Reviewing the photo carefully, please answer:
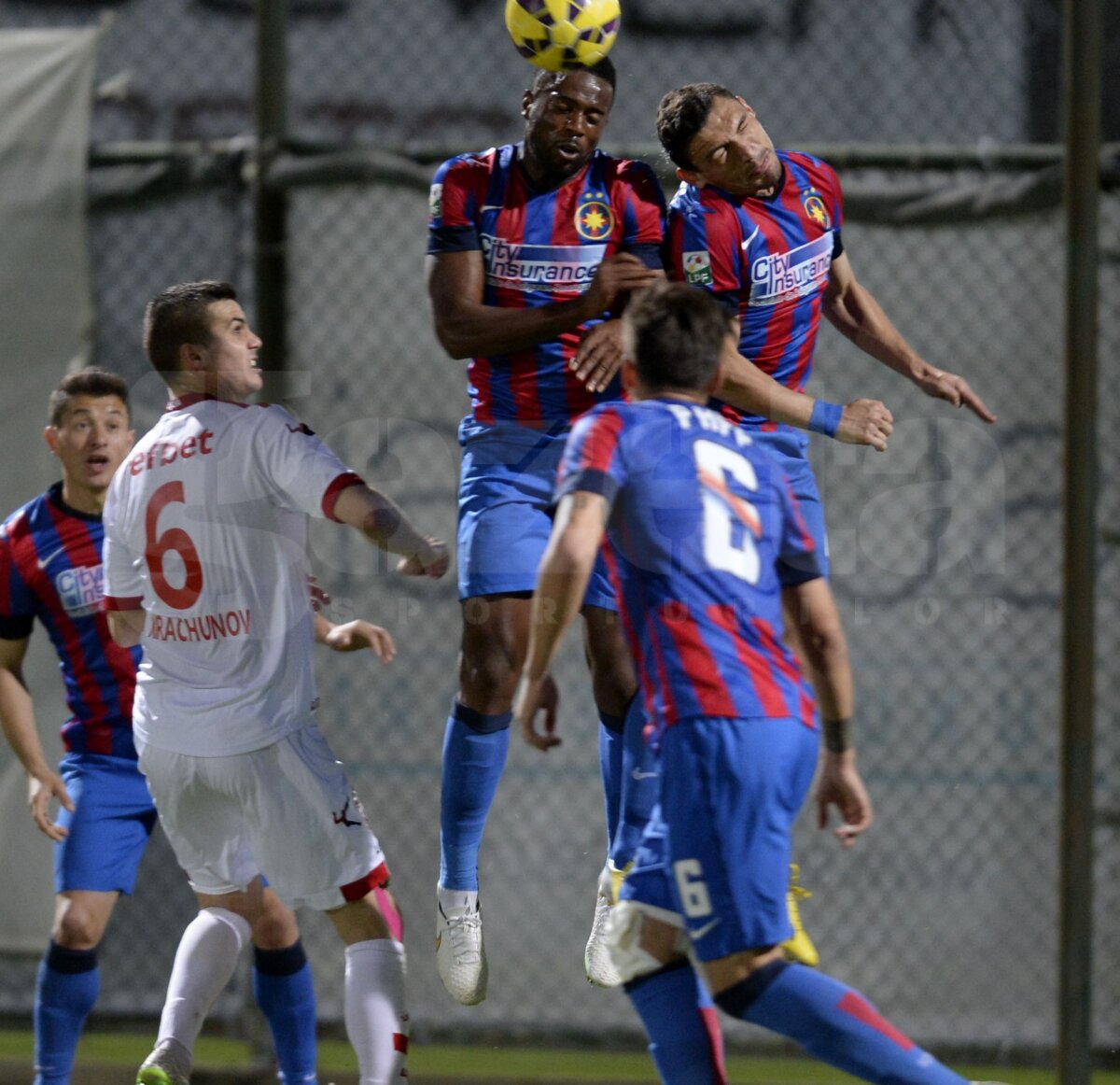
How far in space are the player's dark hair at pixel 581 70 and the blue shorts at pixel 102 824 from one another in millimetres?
2167

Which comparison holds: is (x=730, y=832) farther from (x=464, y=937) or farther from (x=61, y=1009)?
(x=61, y=1009)

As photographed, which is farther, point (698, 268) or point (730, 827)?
point (698, 268)

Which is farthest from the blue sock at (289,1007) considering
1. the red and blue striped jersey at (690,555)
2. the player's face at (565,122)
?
the player's face at (565,122)

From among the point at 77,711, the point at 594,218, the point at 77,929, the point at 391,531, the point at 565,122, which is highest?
the point at 565,122

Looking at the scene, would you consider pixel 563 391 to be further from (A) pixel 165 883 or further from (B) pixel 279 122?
(A) pixel 165 883

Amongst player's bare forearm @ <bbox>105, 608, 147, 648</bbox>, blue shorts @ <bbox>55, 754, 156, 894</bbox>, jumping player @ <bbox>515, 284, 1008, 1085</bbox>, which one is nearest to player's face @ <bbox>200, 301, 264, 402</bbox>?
player's bare forearm @ <bbox>105, 608, 147, 648</bbox>

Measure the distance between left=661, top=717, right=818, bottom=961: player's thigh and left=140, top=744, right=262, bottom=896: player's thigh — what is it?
113 cm

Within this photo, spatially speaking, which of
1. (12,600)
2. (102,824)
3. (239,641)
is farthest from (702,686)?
(12,600)

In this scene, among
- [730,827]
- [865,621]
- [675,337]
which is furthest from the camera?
[865,621]

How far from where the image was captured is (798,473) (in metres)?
4.02

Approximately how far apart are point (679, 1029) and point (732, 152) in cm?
199

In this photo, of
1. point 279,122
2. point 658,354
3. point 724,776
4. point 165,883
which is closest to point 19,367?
point 279,122

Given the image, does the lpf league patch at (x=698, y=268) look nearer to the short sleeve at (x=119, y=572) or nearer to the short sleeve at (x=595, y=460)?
the short sleeve at (x=595, y=460)

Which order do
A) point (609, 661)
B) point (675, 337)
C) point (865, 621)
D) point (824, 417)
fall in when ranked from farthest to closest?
point (865, 621), point (609, 661), point (824, 417), point (675, 337)
